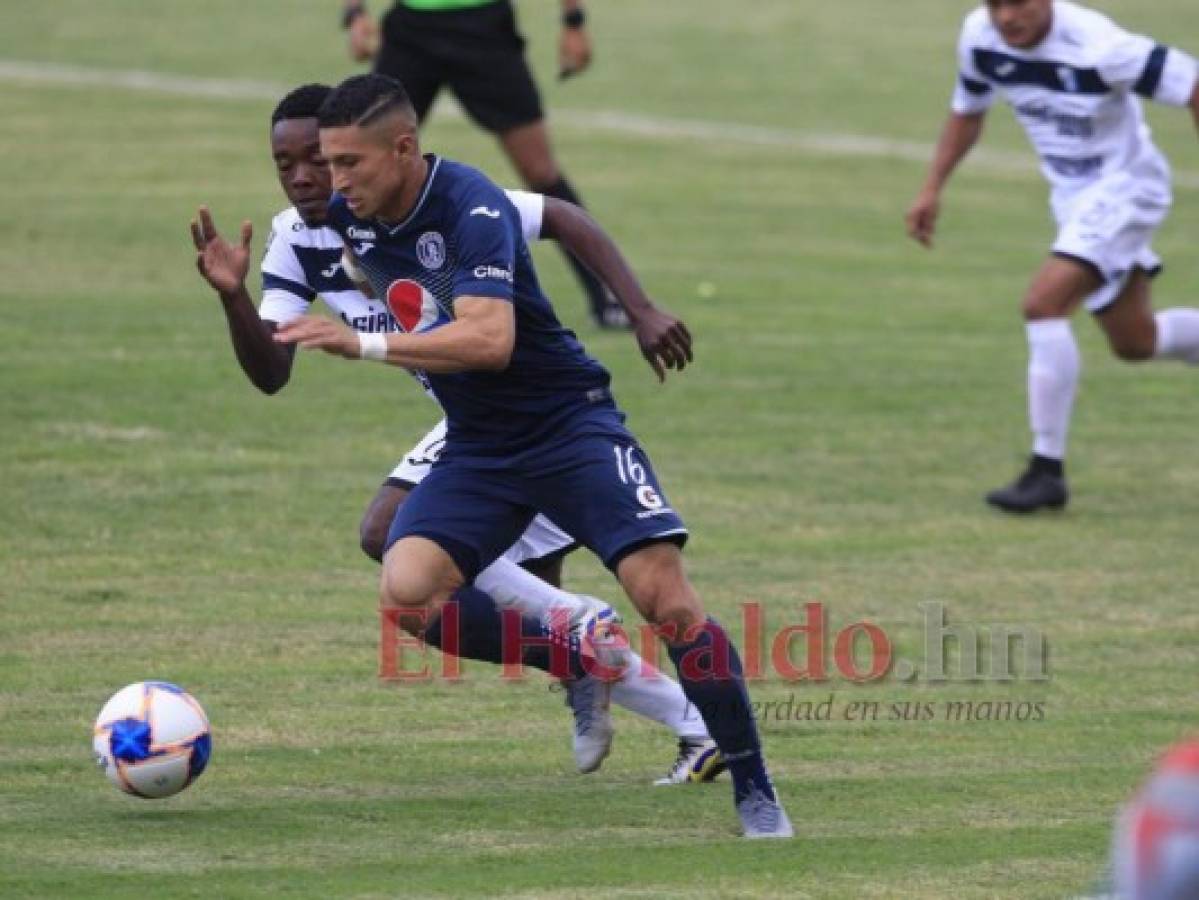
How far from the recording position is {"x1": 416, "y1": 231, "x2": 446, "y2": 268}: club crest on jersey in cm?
628

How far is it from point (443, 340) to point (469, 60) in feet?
25.7

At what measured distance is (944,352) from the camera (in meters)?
14.0

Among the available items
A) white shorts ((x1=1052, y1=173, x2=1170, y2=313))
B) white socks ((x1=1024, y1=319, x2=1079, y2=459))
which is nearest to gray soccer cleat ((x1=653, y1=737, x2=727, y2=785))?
white socks ((x1=1024, y1=319, x2=1079, y2=459))

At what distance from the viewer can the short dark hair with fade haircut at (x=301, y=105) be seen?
6875 mm

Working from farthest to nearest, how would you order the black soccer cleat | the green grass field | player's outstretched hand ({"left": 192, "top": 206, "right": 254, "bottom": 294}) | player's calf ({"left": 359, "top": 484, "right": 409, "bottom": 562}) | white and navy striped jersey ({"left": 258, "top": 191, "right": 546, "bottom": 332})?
the black soccer cleat, player's calf ({"left": 359, "top": 484, "right": 409, "bottom": 562}), white and navy striped jersey ({"left": 258, "top": 191, "right": 546, "bottom": 332}), player's outstretched hand ({"left": 192, "top": 206, "right": 254, "bottom": 294}), the green grass field

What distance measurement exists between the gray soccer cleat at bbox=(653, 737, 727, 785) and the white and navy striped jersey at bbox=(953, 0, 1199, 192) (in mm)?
4720

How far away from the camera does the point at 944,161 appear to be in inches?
451

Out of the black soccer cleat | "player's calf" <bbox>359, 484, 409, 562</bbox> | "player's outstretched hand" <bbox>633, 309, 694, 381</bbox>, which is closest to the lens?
"player's outstretched hand" <bbox>633, 309, 694, 381</bbox>

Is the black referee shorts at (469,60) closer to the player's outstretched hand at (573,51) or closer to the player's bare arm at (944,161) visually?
the player's outstretched hand at (573,51)

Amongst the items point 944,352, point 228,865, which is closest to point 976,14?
point 944,352

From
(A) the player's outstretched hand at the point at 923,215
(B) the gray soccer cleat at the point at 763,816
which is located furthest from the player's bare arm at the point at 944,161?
(B) the gray soccer cleat at the point at 763,816

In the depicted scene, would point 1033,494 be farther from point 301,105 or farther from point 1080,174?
point 301,105

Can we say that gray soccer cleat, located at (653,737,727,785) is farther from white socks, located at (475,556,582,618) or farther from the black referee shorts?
the black referee shorts

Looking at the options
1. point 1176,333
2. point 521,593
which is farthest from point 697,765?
point 1176,333
